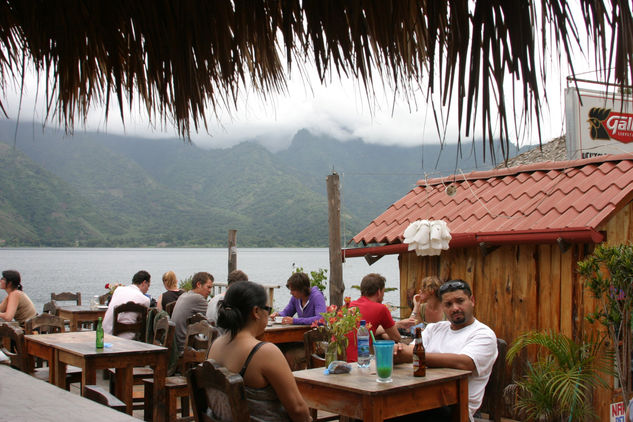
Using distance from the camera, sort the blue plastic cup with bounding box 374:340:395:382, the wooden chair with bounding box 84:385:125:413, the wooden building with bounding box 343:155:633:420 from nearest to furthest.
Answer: the wooden chair with bounding box 84:385:125:413, the blue plastic cup with bounding box 374:340:395:382, the wooden building with bounding box 343:155:633:420

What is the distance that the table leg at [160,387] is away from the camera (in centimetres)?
532

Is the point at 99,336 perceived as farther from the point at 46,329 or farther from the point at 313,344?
the point at 46,329

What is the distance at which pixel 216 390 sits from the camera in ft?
9.02

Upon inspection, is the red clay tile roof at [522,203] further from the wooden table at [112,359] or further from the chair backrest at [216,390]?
the chair backrest at [216,390]

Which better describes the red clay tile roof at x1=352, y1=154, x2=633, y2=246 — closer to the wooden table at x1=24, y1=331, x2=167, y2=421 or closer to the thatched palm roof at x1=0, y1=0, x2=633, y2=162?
the wooden table at x1=24, y1=331, x2=167, y2=421

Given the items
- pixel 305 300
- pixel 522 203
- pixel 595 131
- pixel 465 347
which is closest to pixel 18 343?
pixel 305 300

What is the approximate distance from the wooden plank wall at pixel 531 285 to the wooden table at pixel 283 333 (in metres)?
1.84

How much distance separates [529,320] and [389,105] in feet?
16.7

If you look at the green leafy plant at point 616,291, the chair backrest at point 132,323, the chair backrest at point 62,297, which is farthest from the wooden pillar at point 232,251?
the green leafy plant at point 616,291

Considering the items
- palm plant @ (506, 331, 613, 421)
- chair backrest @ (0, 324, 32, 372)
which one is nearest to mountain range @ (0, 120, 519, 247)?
chair backrest @ (0, 324, 32, 372)

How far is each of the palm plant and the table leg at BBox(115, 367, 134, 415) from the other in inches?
138

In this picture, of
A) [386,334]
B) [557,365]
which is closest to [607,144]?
[557,365]

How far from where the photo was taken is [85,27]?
2.08 m

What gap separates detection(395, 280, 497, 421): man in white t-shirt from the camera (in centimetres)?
408
